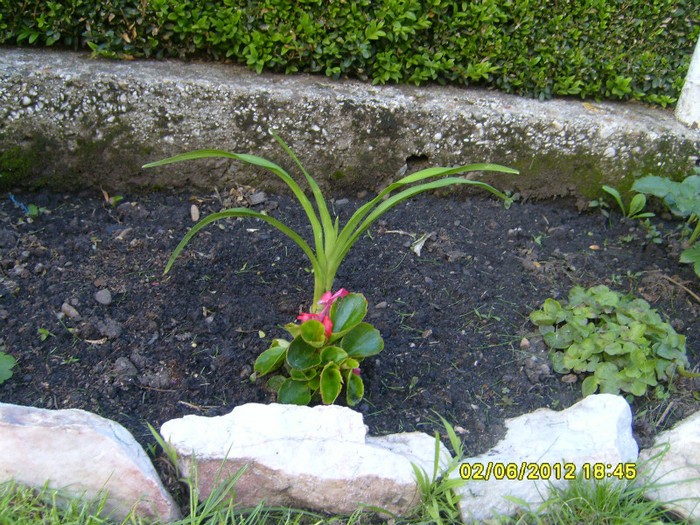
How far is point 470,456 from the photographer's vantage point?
1.76 m

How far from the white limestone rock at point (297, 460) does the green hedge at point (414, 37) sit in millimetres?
1727


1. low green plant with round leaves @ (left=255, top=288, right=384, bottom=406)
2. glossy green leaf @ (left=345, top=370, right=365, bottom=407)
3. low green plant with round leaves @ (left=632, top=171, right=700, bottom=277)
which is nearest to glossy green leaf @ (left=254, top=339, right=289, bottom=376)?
low green plant with round leaves @ (left=255, top=288, right=384, bottom=406)

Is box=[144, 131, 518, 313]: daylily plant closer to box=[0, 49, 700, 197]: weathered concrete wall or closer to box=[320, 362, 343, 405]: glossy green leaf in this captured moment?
box=[320, 362, 343, 405]: glossy green leaf

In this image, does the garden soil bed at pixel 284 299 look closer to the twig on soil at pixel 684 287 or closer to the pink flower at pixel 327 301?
the twig on soil at pixel 684 287

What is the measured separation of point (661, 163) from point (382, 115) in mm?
1408

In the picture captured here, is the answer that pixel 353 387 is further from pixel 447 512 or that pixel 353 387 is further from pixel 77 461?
pixel 77 461

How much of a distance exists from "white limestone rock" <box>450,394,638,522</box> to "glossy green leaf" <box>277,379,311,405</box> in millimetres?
498

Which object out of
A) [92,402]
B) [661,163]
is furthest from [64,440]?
[661,163]

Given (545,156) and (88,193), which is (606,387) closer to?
(545,156)

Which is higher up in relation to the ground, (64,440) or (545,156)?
(545,156)

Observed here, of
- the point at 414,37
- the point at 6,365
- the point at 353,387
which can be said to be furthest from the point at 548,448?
the point at 414,37

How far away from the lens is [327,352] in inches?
67.4

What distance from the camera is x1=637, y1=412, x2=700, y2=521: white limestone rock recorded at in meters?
1.66

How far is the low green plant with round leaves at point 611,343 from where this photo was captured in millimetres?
1973
